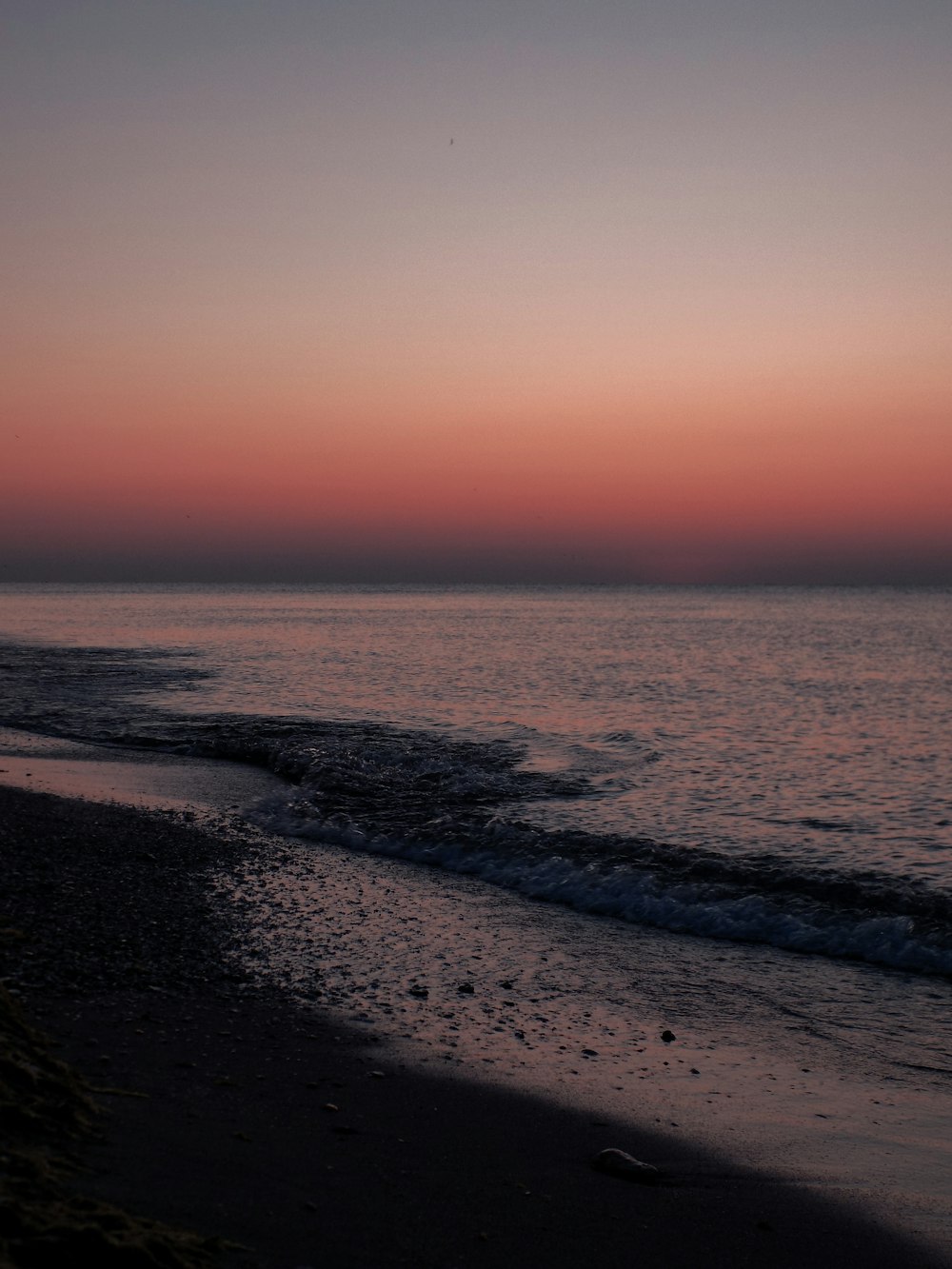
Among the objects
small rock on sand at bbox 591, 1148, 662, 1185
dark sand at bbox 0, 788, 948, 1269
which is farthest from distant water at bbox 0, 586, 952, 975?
small rock on sand at bbox 591, 1148, 662, 1185

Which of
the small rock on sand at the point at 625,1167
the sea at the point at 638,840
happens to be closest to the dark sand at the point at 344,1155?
the small rock on sand at the point at 625,1167

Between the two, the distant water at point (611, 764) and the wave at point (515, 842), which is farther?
the distant water at point (611, 764)

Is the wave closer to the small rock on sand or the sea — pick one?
the sea

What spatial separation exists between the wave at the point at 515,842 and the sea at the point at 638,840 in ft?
0.17

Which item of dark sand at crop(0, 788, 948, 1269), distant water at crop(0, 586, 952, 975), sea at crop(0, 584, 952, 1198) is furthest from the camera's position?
distant water at crop(0, 586, 952, 975)

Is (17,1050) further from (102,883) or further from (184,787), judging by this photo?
(184,787)

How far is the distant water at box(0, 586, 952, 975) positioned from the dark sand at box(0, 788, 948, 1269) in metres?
5.14

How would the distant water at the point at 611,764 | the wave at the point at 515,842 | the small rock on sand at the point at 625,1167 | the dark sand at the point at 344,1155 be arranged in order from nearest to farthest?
the dark sand at the point at 344,1155
the small rock on sand at the point at 625,1167
the wave at the point at 515,842
the distant water at the point at 611,764

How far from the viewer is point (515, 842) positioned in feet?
45.3

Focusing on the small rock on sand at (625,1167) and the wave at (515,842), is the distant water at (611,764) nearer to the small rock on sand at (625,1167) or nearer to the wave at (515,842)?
the wave at (515,842)

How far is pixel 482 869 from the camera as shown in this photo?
499 inches

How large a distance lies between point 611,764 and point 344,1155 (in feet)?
53.2

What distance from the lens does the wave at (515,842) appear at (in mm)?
10562

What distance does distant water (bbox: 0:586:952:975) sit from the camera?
1153cm
